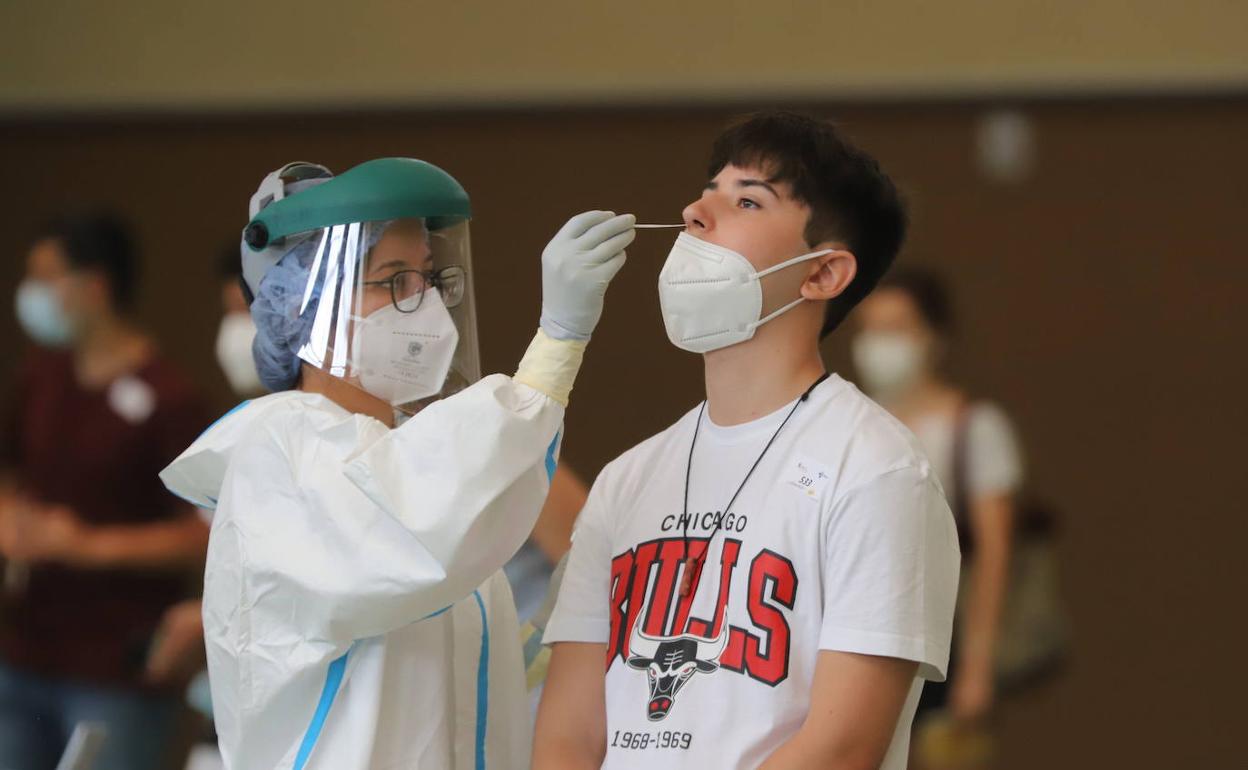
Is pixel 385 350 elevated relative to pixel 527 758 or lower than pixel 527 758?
elevated

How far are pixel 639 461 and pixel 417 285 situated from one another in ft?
1.28

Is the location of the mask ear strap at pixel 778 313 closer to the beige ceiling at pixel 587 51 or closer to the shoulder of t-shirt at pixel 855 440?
the shoulder of t-shirt at pixel 855 440

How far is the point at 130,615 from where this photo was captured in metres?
3.93

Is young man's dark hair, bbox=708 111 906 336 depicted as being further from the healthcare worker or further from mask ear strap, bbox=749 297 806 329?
the healthcare worker

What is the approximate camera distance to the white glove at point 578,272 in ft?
6.63

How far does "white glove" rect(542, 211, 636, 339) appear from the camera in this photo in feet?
6.63

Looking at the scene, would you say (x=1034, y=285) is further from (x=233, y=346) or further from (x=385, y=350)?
(x=385, y=350)

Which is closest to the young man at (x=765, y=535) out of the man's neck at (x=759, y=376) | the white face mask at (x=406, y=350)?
the man's neck at (x=759, y=376)

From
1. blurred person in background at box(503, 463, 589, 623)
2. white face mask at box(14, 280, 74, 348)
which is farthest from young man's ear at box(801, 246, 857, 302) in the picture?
white face mask at box(14, 280, 74, 348)

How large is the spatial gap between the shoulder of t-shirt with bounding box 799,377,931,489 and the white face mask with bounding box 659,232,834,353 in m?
0.14

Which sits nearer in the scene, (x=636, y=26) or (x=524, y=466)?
(x=524, y=466)

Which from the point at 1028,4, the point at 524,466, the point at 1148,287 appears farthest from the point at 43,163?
the point at 524,466

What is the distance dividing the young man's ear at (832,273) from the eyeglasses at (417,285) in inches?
19.9

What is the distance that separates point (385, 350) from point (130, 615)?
2.09 metres
